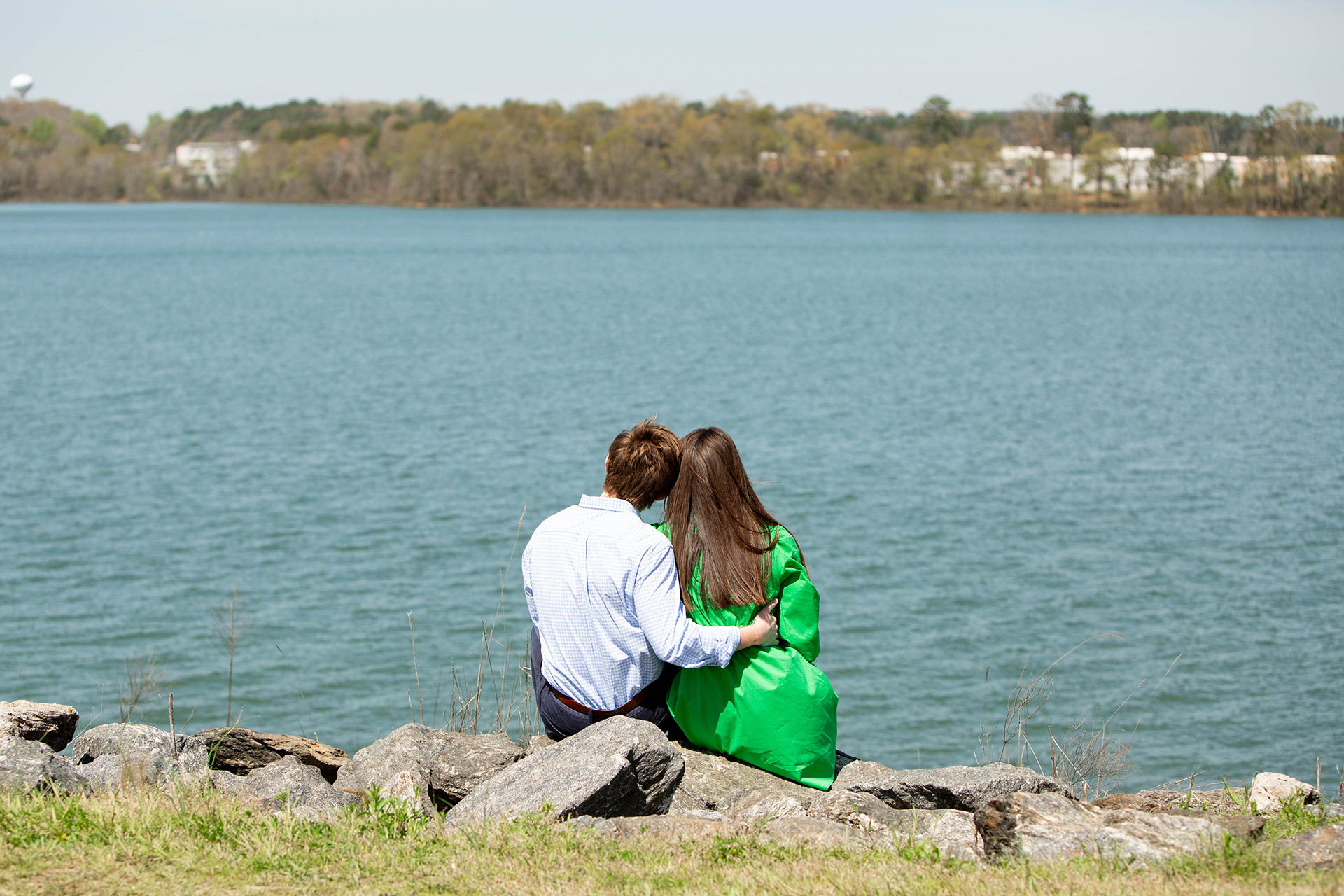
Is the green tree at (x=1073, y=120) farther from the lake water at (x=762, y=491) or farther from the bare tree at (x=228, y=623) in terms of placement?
the bare tree at (x=228, y=623)

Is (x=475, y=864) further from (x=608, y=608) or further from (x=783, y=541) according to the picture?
(x=783, y=541)

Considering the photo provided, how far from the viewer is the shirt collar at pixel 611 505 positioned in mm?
4414

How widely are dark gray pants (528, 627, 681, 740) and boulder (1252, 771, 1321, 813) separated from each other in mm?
2437

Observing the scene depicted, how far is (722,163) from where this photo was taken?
146m

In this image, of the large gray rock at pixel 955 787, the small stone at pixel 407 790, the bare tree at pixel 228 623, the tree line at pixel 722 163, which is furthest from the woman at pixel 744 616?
the tree line at pixel 722 163

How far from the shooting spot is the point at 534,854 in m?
3.66

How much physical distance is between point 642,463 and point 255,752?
8.72 feet

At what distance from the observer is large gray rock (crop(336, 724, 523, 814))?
4590mm

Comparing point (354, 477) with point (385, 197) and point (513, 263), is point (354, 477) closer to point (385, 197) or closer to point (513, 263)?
point (513, 263)

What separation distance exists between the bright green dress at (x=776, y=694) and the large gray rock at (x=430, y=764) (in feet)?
2.74

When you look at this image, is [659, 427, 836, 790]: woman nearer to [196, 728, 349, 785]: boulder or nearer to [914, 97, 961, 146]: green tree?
[196, 728, 349, 785]: boulder

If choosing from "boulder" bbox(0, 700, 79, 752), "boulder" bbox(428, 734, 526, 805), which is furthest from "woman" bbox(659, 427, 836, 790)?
"boulder" bbox(0, 700, 79, 752)

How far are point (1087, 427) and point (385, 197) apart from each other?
150m

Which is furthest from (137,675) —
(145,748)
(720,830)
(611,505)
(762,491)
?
(762,491)
